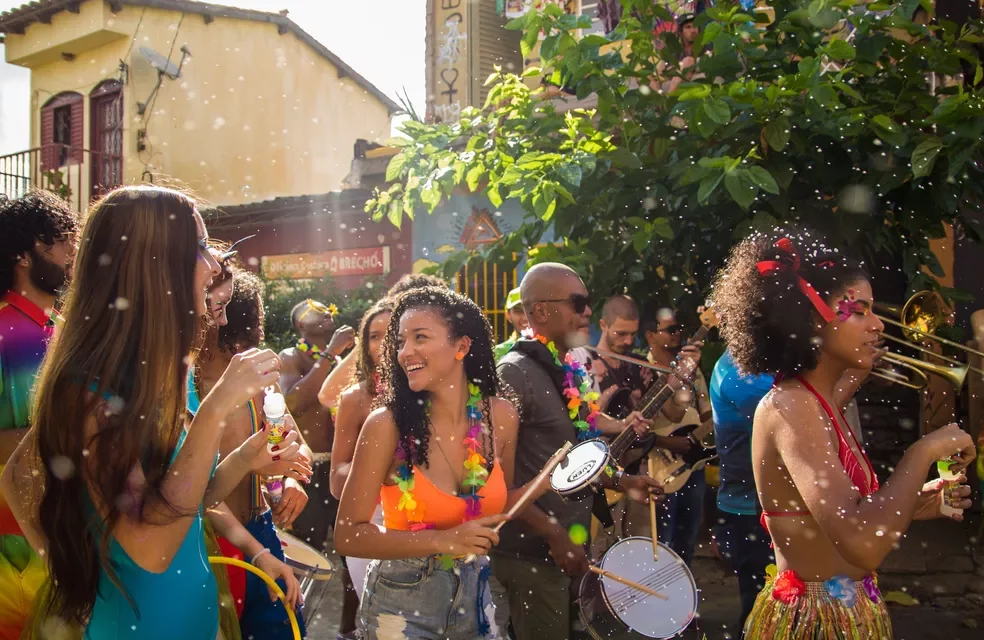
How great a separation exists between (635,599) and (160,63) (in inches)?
687

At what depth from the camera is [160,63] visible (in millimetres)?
18312

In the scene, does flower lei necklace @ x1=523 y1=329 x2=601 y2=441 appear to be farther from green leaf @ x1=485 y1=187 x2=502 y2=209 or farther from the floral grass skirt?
the floral grass skirt

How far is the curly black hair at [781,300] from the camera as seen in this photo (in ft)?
8.93

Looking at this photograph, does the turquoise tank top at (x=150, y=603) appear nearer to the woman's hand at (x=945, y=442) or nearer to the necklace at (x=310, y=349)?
the woman's hand at (x=945, y=442)

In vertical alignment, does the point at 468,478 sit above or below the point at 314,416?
above

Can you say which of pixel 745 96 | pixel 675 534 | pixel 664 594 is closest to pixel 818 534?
pixel 664 594

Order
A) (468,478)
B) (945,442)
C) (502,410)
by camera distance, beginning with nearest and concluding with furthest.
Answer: (945,442)
(468,478)
(502,410)

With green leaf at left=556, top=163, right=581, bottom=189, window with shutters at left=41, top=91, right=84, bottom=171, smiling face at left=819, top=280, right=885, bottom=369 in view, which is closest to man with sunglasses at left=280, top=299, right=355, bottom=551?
green leaf at left=556, top=163, right=581, bottom=189

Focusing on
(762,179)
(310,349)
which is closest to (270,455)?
(762,179)

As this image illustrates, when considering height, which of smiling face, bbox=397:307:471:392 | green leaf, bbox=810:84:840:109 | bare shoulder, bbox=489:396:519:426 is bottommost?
bare shoulder, bbox=489:396:519:426

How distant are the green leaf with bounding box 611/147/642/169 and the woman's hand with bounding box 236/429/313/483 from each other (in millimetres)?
A: 3188

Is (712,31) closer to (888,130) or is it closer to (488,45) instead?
(888,130)

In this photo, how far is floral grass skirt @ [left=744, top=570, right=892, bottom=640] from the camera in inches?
102

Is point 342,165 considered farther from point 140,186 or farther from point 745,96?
point 140,186
